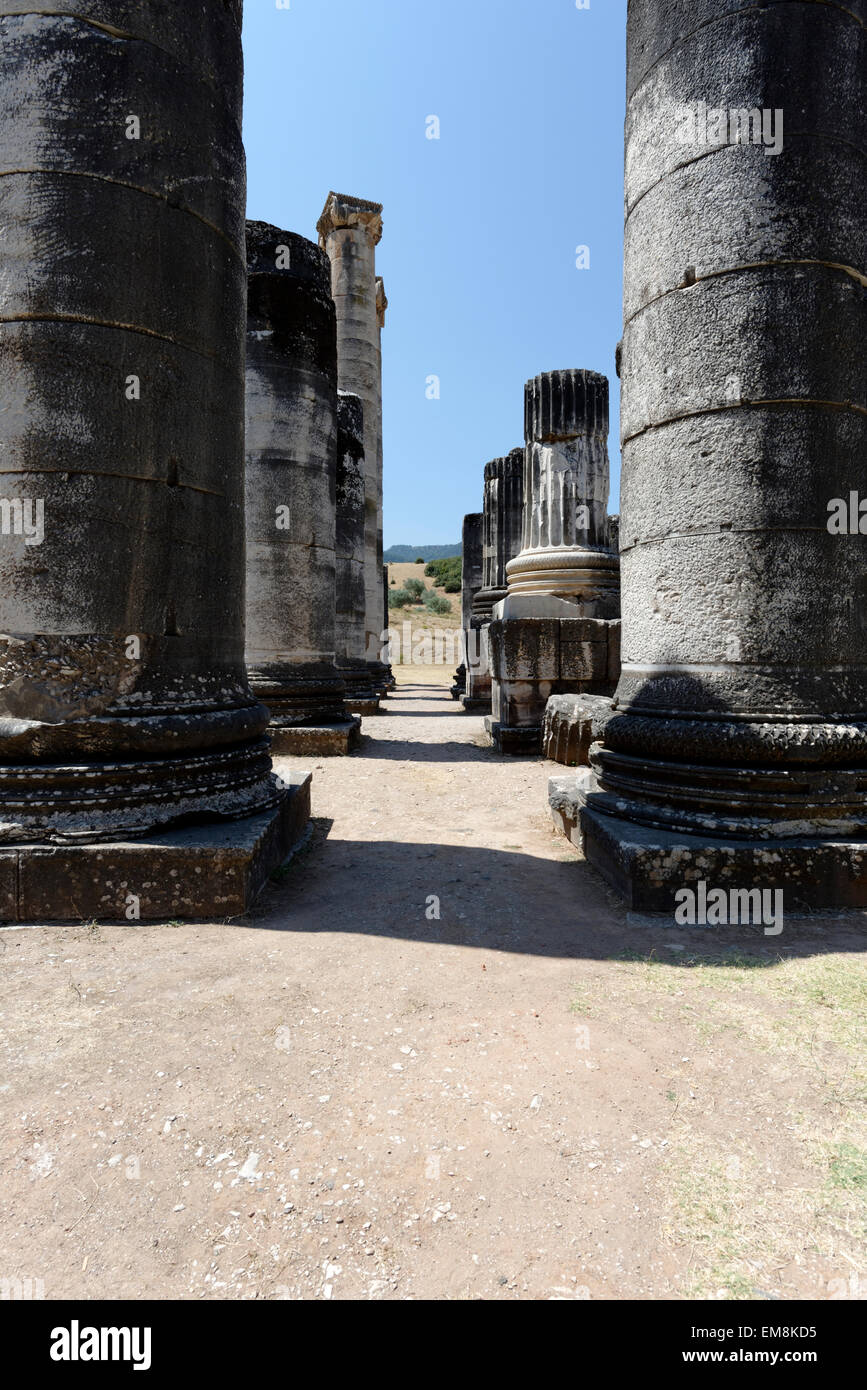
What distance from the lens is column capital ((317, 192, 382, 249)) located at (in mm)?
16984

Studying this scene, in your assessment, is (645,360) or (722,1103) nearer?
(722,1103)

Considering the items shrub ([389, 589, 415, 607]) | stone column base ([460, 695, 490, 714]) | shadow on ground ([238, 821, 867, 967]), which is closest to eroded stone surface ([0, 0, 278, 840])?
shadow on ground ([238, 821, 867, 967])

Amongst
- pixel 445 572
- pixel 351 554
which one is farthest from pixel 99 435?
pixel 445 572

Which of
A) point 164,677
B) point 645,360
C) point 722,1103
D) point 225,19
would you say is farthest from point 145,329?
point 722,1103

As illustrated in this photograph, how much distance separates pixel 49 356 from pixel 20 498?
0.70 metres

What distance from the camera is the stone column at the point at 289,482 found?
26.8 ft

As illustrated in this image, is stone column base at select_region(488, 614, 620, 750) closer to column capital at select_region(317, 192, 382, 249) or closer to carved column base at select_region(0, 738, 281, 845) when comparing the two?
carved column base at select_region(0, 738, 281, 845)

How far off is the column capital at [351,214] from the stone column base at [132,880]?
1822 centimetres

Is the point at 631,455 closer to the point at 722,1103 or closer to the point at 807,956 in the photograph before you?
the point at 807,956

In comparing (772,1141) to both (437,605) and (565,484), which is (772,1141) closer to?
(565,484)

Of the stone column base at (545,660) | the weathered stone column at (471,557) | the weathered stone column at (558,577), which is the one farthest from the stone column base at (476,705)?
the weathered stone column at (471,557)

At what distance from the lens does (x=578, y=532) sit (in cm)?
1087

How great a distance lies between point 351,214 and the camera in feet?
55.8

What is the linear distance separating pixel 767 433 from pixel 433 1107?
3669 millimetres
